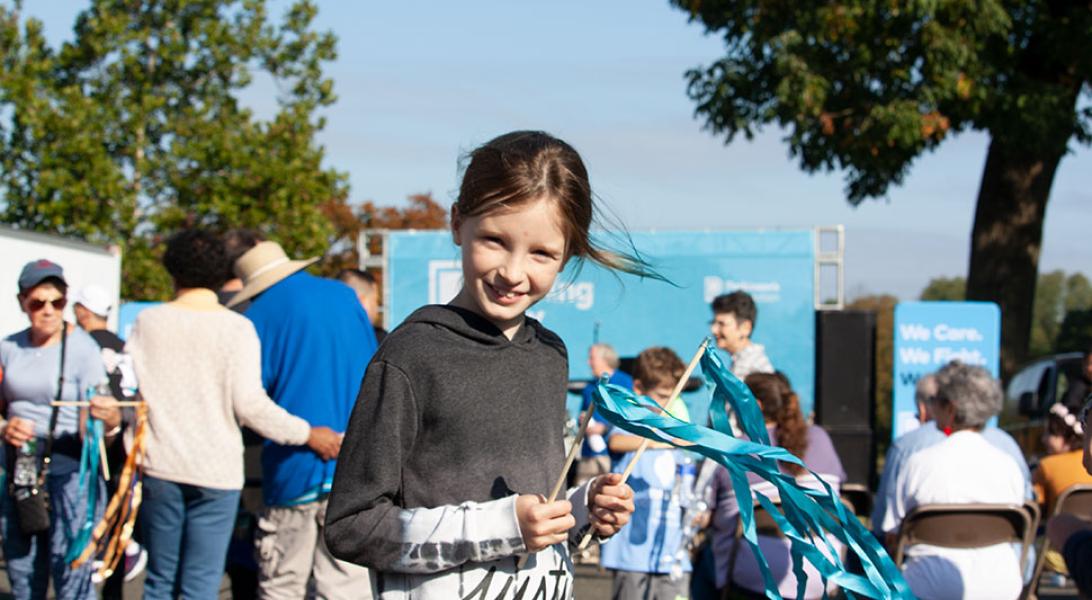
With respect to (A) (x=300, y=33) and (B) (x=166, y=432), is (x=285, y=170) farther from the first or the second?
(B) (x=166, y=432)

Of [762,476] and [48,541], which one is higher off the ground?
[762,476]

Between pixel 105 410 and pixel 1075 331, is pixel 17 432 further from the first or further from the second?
pixel 1075 331

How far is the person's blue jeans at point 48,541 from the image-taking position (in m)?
5.84

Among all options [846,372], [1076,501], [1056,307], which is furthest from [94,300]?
[1056,307]

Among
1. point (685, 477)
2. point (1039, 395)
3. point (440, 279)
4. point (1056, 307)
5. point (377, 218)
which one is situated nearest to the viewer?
point (685, 477)

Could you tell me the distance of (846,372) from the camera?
1247 cm

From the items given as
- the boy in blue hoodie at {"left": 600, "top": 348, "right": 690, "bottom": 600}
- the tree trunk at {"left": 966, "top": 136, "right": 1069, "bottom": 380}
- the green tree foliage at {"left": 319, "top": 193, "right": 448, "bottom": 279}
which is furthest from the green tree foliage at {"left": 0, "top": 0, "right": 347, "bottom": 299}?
the boy in blue hoodie at {"left": 600, "top": 348, "right": 690, "bottom": 600}

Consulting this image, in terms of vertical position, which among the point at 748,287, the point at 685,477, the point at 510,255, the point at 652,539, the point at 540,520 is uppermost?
the point at 748,287

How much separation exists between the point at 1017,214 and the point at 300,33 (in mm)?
17093

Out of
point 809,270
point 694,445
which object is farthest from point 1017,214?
point 694,445

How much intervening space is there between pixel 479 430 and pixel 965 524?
11.1 feet

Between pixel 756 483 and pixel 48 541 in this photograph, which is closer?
pixel 756 483

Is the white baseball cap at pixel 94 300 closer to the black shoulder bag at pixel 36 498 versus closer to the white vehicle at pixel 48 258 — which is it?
the black shoulder bag at pixel 36 498

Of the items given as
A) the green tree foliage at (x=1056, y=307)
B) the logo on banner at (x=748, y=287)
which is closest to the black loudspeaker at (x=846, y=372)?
the logo on banner at (x=748, y=287)
